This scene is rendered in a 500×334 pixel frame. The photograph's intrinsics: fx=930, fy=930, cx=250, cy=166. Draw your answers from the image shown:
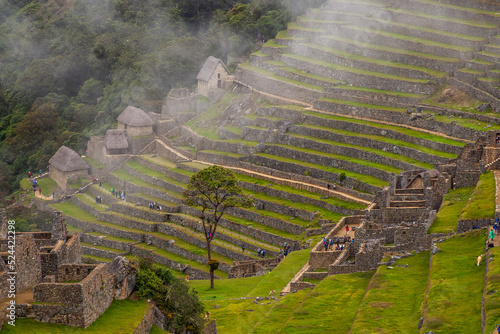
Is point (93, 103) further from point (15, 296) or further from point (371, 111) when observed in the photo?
point (15, 296)

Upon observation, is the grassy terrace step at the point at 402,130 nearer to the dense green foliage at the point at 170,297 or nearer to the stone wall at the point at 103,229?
the stone wall at the point at 103,229

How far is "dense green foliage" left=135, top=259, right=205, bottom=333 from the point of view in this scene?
36156mm

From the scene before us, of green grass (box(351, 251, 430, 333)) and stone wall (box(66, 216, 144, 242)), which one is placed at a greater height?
green grass (box(351, 251, 430, 333))

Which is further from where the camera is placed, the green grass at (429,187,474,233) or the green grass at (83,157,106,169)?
the green grass at (83,157,106,169)

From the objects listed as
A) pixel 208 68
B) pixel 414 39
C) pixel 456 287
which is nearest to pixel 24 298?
pixel 456 287

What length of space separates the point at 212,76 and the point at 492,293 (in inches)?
2255

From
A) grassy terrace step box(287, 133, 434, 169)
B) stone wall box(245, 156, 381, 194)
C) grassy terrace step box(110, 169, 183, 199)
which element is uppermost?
grassy terrace step box(287, 133, 434, 169)

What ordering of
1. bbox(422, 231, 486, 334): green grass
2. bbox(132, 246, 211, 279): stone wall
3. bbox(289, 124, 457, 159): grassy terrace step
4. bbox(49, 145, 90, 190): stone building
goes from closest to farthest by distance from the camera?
bbox(422, 231, 486, 334): green grass < bbox(132, 246, 211, 279): stone wall < bbox(289, 124, 457, 159): grassy terrace step < bbox(49, 145, 90, 190): stone building

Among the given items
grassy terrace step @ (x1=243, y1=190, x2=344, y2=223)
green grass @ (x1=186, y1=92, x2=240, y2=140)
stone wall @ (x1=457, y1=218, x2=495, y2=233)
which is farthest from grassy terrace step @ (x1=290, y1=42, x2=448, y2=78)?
stone wall @ (x1=457, y1=218, x2=495, y2=233)

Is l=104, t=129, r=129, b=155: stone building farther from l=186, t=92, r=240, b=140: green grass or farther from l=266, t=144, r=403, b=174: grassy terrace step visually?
l=266, t=144, r=403, b=174: grassy terrace step

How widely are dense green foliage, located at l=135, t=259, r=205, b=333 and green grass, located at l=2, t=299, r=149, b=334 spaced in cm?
104

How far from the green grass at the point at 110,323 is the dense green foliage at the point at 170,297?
104 centimetres

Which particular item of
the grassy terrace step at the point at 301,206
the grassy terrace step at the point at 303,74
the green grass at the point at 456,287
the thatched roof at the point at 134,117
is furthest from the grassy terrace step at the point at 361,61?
the green grass at the point at 456,287

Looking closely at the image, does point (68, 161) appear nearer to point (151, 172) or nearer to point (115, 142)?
point (115, 142)
